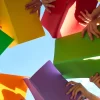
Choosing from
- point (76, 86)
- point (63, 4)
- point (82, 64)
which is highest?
point (63, 4)

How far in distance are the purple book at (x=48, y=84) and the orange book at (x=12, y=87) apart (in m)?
0.07

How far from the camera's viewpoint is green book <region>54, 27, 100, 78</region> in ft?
3.84

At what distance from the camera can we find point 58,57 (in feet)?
4.39

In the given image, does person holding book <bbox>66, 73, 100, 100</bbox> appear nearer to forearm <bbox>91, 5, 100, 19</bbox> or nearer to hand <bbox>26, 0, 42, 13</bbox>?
forearm <bbox>91, 5, 100, 19</bbox>

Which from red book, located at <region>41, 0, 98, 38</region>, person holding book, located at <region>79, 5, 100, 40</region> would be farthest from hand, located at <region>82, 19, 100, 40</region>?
red book, located at <region>41, 0, 98, 38</region>

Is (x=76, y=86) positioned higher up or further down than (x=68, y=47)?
further down

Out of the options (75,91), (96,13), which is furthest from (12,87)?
(96,13)

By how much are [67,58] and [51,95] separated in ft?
0.61

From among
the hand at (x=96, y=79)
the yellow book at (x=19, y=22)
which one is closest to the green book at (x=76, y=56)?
the hand at (x=96, y=79)

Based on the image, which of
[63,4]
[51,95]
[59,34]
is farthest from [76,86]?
[63,4]

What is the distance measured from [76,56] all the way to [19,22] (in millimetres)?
336

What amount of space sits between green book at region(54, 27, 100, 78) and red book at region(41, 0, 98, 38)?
0.06 meters

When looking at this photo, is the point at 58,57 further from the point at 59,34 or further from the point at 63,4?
the point at 63,4

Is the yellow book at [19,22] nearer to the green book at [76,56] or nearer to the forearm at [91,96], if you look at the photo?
the green book at [76,56]
